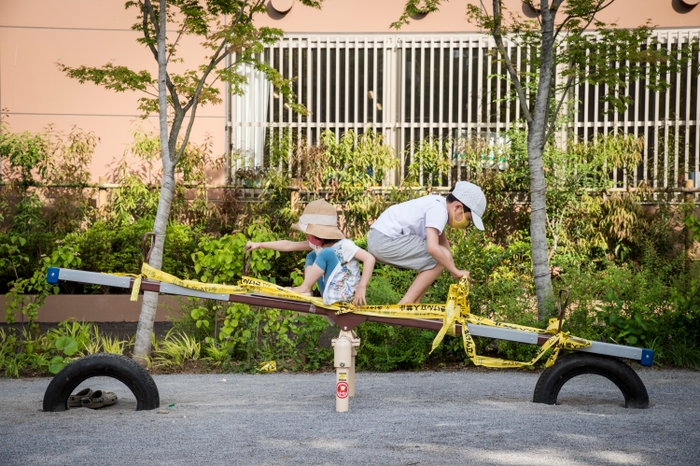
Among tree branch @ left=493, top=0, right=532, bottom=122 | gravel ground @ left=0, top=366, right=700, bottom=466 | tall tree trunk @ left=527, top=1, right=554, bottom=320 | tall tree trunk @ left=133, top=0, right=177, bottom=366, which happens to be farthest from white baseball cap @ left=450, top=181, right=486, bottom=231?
tall tree trunk @ left=133, top=0, right=177, bottom=366

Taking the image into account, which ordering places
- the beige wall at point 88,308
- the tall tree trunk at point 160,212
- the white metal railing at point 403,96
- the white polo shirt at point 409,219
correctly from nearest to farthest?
1. the white polo shirt at point 409,219
2. the tall tree trunk at point 160,212
3. the beige wall at point 88,308
4. the white metal railing at point 403,96

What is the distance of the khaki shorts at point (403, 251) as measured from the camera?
17.3 ft

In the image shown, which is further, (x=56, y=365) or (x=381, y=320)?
(x=56, y=365)

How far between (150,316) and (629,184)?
23.5 feet

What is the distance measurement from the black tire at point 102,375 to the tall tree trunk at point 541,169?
3.94 metres

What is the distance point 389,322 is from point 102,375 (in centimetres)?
184

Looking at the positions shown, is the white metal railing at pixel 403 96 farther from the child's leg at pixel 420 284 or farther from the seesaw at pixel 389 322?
the seesaw at pixel 389 322

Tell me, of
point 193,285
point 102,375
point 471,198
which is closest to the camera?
point 102,375

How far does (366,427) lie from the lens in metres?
4.44

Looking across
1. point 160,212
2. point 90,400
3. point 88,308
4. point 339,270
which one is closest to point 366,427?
point 339,270

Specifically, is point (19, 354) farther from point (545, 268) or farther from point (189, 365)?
point (545, 268)

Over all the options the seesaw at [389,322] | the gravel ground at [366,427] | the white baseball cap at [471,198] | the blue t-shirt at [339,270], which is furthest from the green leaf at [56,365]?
the white baseball cap at [471,198]

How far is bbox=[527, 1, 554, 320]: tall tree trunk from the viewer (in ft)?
24.0

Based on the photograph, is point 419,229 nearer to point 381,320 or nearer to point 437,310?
point 437,310
